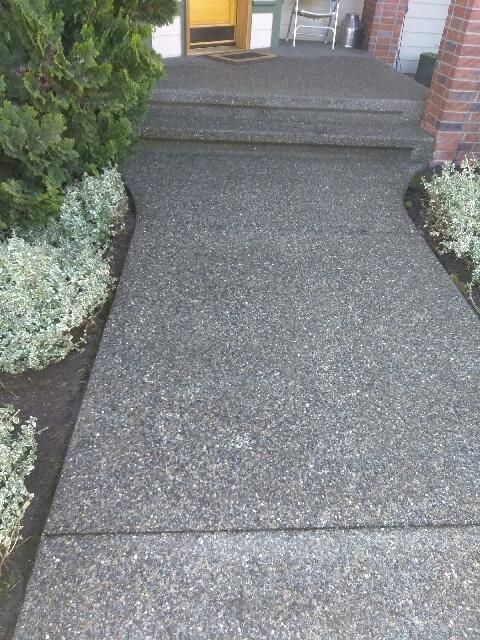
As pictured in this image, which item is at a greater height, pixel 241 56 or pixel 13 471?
pixel 241 56

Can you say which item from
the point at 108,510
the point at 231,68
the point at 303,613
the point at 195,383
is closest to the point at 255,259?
the point at 195,383

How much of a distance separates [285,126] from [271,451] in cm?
297

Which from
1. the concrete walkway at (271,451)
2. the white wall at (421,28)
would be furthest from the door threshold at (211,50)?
the concrete walkway at (271,451)

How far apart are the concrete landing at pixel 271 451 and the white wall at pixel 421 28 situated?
4773 mm

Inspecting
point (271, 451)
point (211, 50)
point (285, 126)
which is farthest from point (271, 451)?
point (211, 50)

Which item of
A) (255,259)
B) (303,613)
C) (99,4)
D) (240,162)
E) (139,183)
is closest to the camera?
(303,613)

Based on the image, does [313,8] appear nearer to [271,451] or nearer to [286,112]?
[286,112]

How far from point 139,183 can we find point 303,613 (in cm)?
282

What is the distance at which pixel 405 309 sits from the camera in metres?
2.58

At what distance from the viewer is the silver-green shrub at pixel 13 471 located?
151cm

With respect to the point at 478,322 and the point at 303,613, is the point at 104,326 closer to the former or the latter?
the point at 303,613

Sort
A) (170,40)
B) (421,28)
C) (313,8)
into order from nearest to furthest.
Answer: (170,40)
(313,8)
(421,28)

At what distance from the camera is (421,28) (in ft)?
21.6

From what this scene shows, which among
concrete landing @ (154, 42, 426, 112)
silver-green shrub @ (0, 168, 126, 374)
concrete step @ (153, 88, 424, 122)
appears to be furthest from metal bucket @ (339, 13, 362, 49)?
silver-green shrub @ (0, 168, 126, 374)
